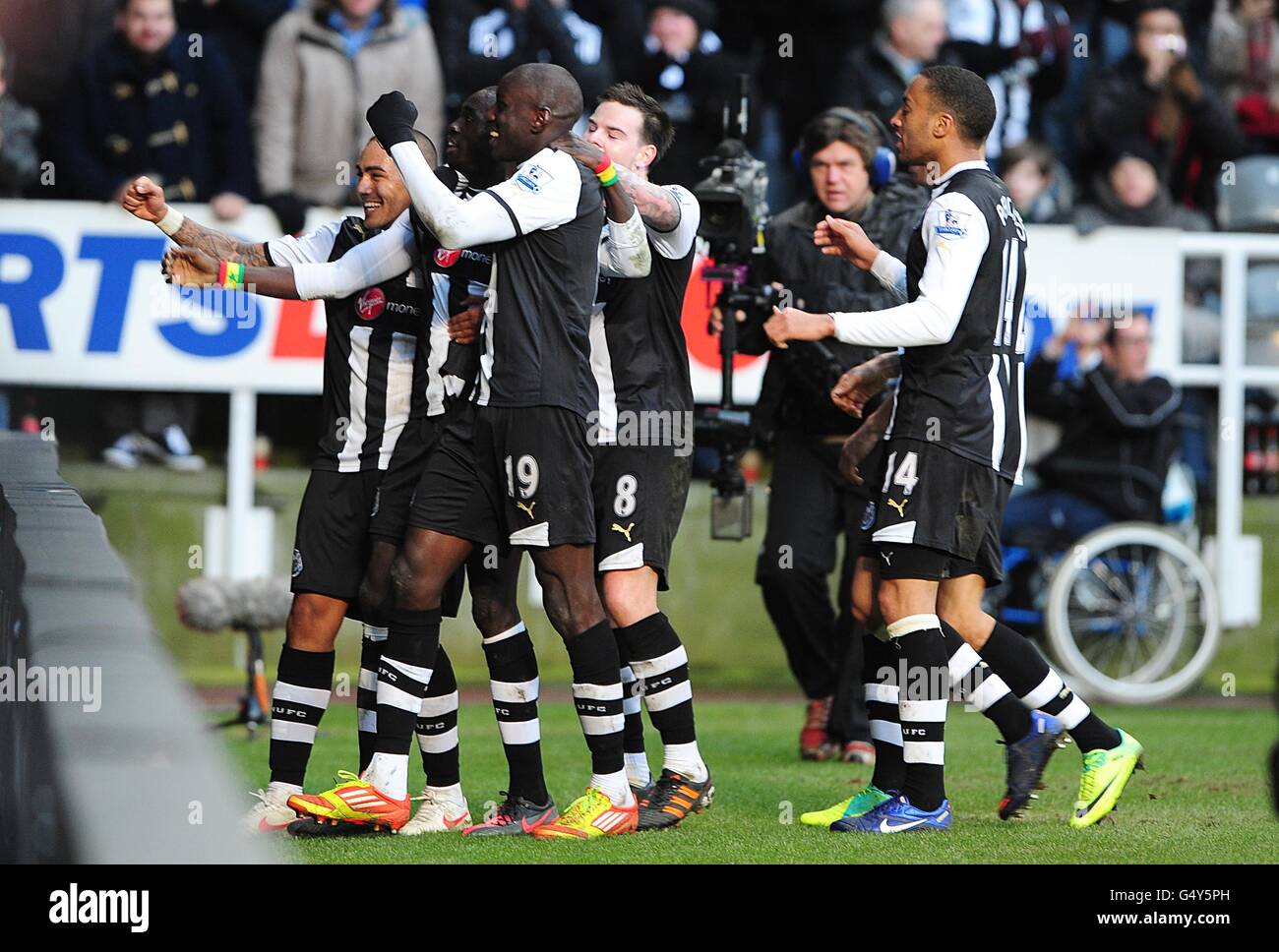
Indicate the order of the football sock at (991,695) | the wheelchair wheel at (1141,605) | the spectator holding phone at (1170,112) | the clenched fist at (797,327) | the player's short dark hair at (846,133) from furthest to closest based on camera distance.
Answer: the spectator holding phone at (1170,112), the wheelchair wheel at (1141,605), the player's short dark hair at (846,133), the football sock at (991,695), the clenched fist at (797,327)

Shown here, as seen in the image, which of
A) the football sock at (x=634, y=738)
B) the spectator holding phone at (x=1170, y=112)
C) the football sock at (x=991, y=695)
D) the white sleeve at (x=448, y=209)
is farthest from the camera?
the spectator holding phone at (x=1170, y=112)

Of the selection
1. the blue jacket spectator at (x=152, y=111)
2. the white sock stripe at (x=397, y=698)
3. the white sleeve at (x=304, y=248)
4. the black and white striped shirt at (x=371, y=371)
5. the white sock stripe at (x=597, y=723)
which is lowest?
the white sock stripe at (x=597, y=723)

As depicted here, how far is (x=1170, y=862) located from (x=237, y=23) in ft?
23.5

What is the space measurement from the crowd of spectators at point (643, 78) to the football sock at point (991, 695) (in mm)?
4100

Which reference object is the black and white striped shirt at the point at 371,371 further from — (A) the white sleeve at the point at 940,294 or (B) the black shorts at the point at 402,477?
(A) the white sleeve at the point at 940,294

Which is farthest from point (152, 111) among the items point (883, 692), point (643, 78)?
point (883, 692)

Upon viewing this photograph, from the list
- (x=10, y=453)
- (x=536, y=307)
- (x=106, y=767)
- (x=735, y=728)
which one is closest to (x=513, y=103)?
(x=536, y=307)

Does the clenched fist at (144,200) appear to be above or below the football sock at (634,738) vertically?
above

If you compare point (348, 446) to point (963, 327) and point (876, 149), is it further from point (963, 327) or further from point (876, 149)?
point (876, 149)

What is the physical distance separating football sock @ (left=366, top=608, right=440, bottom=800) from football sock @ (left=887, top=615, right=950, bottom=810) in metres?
1.30

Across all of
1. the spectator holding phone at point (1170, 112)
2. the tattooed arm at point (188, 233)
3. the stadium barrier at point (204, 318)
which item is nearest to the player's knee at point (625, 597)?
the tattooed arm at point (188, 233)

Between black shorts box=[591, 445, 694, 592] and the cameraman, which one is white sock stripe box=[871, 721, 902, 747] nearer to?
black shorts box=[591, 445, 694, 592]

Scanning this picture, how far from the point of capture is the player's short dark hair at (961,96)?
525cm

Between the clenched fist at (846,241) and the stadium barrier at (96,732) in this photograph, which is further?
the clenched fist at (846,241)
